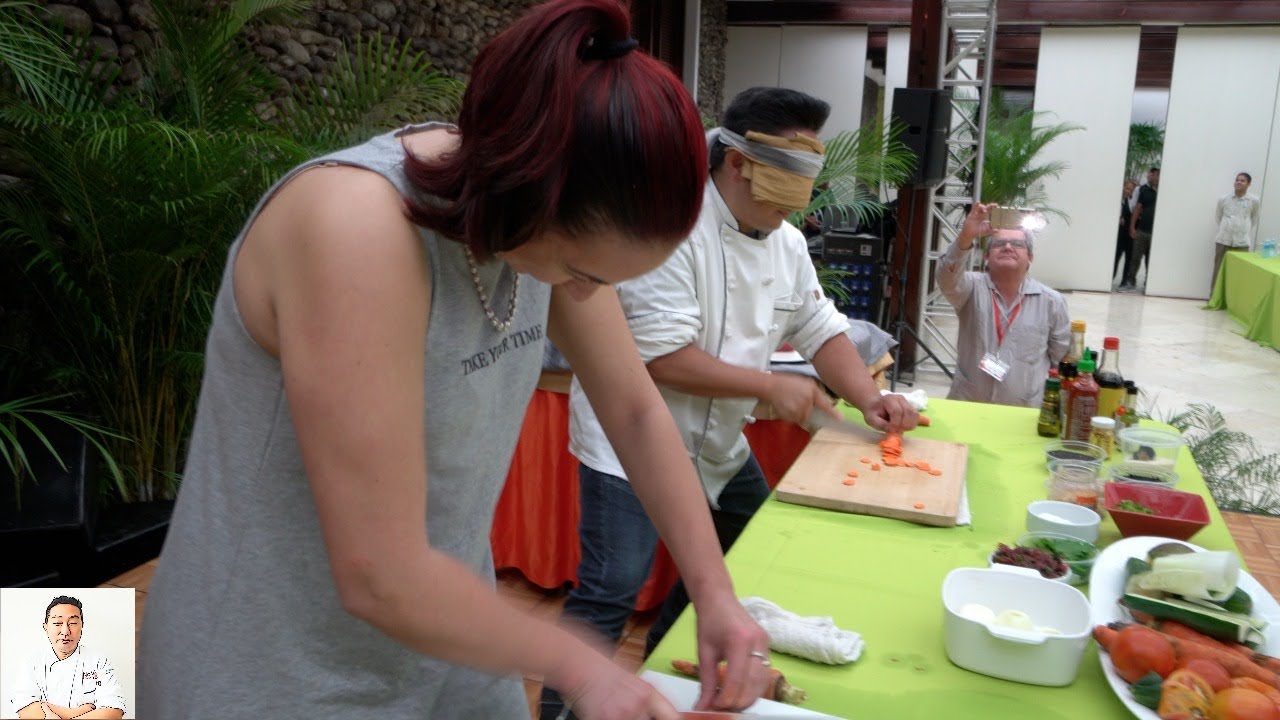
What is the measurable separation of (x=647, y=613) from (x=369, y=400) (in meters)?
2.63

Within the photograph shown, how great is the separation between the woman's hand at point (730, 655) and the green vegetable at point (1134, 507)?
38.9 inches

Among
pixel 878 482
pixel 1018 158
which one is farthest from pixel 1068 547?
pixel 1018 158

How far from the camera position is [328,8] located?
532 centimetres

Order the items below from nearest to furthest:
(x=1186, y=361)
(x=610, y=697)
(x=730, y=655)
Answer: (x=610, y=697), (x=730, y=655), (x=1186, y=361)

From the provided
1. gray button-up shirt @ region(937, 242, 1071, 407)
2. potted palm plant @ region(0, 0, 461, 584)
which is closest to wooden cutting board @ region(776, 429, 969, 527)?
gray button-up shirt @ region(937, 242, 1071, 407)

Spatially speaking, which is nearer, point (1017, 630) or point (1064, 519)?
point (1017, 630)

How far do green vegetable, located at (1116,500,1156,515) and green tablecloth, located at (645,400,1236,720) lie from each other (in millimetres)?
73

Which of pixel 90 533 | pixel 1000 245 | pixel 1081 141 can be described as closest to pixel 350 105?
pixel 90 533

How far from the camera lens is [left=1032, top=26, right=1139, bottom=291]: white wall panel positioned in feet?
38.4

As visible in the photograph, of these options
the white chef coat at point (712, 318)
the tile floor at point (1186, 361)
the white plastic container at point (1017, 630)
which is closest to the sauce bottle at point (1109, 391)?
the white chef coat at point (712, 318)

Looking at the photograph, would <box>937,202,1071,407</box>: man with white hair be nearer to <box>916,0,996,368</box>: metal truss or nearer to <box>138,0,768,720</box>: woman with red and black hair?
<box>138,0,768,720</box>: woman with red and black hair

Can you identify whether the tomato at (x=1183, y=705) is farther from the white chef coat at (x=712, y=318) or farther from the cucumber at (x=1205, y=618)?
the white chef coat at (x=712, y=318)

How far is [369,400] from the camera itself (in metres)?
0.70
